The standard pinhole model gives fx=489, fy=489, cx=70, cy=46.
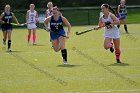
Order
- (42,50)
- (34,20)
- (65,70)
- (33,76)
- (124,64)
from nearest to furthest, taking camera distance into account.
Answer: (33,76) < (65,70) < (124,64) < (42,50) < (34,20)

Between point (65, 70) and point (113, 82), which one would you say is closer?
point (113, 82)

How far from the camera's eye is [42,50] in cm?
1994

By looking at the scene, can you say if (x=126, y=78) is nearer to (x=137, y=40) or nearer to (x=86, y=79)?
(x=86, y=79)

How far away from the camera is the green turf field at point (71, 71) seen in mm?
11383

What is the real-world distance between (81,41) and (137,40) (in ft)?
8.83

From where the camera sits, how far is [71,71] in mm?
13938

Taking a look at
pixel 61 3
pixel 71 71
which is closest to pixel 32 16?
pixel 71 71

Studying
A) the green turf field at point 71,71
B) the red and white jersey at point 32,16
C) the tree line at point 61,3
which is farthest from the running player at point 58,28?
the tree line at point 61,3

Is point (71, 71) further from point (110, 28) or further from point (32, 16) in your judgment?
Answer: point (32, 16)

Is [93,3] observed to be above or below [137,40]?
above

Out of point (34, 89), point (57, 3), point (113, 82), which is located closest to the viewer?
point (34, 89)

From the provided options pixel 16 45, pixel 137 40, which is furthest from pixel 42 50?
pixel 137 40

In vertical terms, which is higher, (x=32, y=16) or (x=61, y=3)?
(x=61, y=3)

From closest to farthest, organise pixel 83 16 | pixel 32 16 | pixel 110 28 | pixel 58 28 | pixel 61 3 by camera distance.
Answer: pixel 110 28 → pixel 58 28 → pixel 32 16 → pixel 83 16 → pixel 61 3
